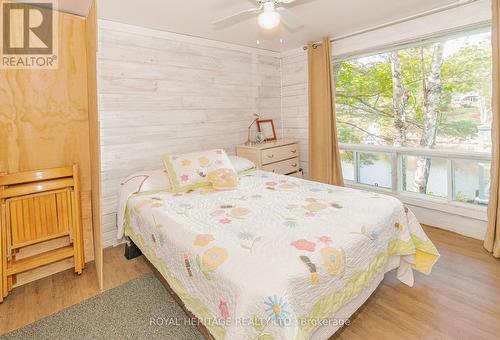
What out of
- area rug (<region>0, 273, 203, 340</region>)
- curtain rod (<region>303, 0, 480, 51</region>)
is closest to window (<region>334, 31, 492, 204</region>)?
curtain rod (<region>303, 0, 480, 51</region>)

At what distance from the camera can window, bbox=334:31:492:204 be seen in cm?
267

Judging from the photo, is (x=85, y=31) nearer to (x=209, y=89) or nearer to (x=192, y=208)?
(x=209, y=89)

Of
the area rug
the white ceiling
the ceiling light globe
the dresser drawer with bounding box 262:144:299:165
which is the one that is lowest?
the area rug

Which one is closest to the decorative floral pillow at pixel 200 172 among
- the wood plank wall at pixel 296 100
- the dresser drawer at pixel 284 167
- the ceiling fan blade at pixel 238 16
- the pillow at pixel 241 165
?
the pillow at pixel 241 165

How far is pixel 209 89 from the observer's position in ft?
11.1

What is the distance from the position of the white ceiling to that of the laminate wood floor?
226 cm

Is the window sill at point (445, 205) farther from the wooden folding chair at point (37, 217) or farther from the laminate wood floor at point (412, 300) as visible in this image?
the wooden folding chair at point (37, 217)

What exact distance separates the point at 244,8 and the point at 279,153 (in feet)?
5.81

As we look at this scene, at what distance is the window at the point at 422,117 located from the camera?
2.67m

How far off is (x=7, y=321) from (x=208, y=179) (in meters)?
1.70

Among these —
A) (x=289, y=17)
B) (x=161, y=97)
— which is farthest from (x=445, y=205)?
(x=161, y=97)

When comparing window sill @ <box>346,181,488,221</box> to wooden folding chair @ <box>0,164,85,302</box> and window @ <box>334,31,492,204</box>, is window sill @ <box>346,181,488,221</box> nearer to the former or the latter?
window @ <box>334,31,492,204</box>

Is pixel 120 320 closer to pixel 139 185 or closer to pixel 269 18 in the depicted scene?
pixel 139 185

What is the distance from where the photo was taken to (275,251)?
1.36 metres
